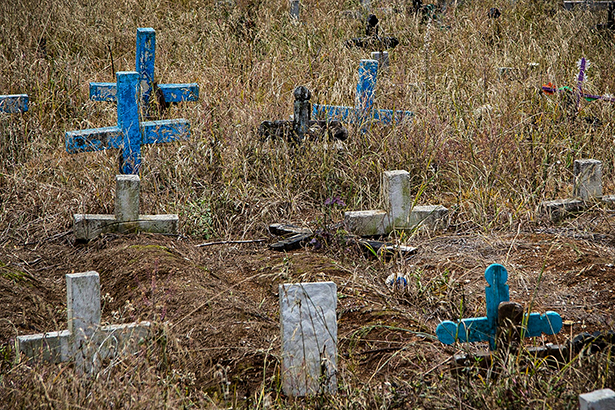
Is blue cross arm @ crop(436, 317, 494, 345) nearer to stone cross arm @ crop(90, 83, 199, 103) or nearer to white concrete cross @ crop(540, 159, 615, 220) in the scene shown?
white concrete cross @ crop(540, 159, 615, 220)

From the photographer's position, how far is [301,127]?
4.58m

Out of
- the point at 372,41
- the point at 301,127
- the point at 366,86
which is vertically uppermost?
the point at 372,41

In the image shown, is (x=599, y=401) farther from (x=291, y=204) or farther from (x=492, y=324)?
(x=291, y=204)

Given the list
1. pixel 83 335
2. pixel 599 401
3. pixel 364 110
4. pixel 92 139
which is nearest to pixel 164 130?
pixel 92 139

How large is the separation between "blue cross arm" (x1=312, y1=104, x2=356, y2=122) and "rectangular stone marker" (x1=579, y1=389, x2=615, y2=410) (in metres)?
3.51

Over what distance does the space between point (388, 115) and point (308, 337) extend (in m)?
3.05

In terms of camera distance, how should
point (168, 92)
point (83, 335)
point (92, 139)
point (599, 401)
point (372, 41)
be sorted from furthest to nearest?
point (372, 41) → point (168, 92) → point (92, 139) → point (83, 335) → point (599, 401)

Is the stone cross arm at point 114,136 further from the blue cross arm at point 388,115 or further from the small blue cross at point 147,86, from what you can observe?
the blue cross arm at point 388,115

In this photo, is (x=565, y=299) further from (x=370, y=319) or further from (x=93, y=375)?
(x=93, y=375)

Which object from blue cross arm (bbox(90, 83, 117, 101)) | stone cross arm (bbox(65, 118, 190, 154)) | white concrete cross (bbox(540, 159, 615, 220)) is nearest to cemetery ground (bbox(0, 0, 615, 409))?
white concrete cross (bbox(540, 159, 615, 220))

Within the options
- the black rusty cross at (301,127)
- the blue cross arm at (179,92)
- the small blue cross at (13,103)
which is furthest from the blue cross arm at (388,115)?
the small blue cross at (13,103)

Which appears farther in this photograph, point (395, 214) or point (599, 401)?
point (395, 214)

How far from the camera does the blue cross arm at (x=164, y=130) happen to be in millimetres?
4473

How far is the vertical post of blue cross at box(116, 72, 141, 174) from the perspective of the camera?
4281 millimetres
